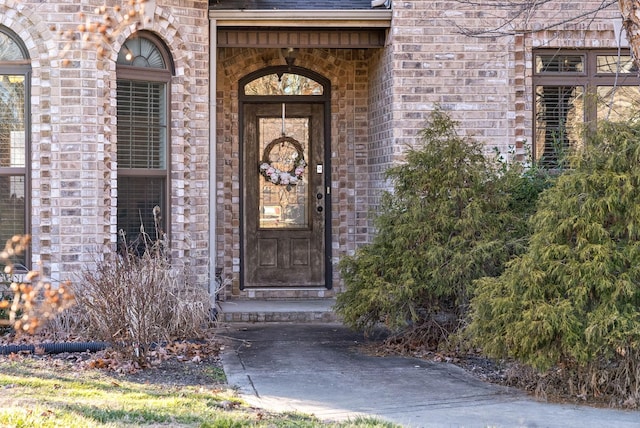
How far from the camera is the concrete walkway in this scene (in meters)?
→ 6.04

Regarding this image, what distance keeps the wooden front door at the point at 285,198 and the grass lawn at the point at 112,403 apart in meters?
Result: 4.23

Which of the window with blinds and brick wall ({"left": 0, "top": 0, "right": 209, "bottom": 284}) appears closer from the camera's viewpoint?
brick wall ({"left": 0, "top": 0, "right": 209, "bottom": 284})

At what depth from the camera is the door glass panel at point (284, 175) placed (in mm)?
11672

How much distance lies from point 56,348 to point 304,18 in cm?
452

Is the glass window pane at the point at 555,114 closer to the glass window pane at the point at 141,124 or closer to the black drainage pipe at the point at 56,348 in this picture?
the glass window pane at the point at 141,124

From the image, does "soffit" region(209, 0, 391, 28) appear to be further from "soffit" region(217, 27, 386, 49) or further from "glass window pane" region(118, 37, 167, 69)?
"glass window pane" region(118, 37, 167, 69)

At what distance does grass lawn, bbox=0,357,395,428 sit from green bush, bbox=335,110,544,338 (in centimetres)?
182

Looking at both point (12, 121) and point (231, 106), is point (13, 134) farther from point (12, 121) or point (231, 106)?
point (231, 106)

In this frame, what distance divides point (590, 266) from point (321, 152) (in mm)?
5747

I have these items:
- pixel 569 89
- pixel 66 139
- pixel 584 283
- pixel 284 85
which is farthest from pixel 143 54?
pixel 584 283

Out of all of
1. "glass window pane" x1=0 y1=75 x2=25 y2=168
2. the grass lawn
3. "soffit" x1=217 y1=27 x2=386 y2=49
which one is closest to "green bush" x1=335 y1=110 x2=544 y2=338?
the grass lawn

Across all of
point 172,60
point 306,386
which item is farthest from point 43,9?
point 306,386

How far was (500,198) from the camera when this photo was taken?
331 inches

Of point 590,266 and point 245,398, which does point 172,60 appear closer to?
point 245,398
